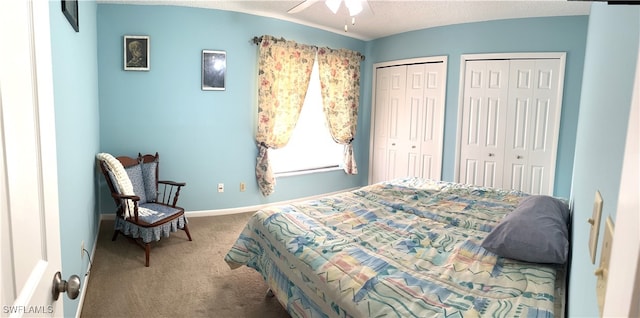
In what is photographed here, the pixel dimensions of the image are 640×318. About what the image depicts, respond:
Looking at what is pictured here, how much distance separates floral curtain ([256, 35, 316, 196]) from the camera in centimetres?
477

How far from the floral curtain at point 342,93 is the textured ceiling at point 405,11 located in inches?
18.8

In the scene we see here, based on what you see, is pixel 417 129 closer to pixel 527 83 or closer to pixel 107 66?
pixel 527 83

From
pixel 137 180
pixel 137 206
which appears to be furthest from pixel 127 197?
pixel 137 180

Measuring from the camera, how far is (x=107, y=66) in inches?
160

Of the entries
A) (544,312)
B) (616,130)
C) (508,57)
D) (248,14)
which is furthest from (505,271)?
(248,14)

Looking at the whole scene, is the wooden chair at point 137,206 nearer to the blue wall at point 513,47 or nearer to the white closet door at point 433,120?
the white closet door at point 433,120

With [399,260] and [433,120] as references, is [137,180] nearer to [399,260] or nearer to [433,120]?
[399,260]

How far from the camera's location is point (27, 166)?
811mm

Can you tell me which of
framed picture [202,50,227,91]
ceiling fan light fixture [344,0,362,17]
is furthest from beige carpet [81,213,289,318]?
ceiling fan light fixture [344,0,362,17]

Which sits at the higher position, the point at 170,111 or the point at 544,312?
the point at 170,111

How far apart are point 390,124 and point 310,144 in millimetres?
1226

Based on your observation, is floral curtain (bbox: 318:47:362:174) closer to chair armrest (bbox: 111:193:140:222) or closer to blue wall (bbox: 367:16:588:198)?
blue wall (bbox: 367:16:588:198)

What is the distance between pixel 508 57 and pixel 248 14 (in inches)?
122

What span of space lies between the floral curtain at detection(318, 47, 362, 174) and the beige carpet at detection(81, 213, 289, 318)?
8.22ft
